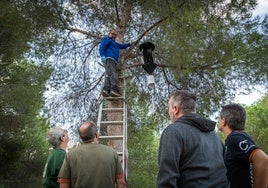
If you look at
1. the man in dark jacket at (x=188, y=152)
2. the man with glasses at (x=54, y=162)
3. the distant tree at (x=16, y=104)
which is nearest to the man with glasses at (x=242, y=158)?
the man in dark jacket at (x=188, y=152)

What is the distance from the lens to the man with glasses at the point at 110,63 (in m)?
6.20

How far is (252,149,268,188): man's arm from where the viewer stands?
2496mm

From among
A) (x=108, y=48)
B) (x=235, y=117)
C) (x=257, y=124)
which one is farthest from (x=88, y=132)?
(x=257, y=124)

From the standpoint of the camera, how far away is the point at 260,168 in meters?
2.50

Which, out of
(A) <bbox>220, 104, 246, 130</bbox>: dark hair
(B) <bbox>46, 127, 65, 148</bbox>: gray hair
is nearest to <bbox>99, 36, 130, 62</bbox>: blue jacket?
(B) <bbox>46, 127, 65, 148</bbox>: gray hair

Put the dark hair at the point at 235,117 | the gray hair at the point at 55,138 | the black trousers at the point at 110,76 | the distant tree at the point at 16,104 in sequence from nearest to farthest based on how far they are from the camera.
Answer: the dark hair at the point at 235,117
the gray hair at the point at 55,138
the black trousers at the point at 110,76
the distant tree at the point at 16,104

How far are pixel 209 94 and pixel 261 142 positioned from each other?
14.9 meters

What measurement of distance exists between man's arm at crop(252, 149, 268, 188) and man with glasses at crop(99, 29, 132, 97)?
391 cm

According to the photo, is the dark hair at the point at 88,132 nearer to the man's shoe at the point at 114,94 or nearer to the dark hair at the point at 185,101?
the dark hair at the point at 185,101

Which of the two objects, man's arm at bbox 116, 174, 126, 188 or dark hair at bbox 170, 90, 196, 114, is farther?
man's arm at bbox 116, 174, 126, 188

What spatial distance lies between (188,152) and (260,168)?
28.4 inches

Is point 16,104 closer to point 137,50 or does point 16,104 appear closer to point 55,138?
point 137,50

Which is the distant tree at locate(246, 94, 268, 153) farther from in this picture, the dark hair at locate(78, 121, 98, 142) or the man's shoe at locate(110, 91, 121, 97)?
the dark hair at locate(78, 121, 98, 142)

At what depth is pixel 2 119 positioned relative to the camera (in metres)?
11.1
